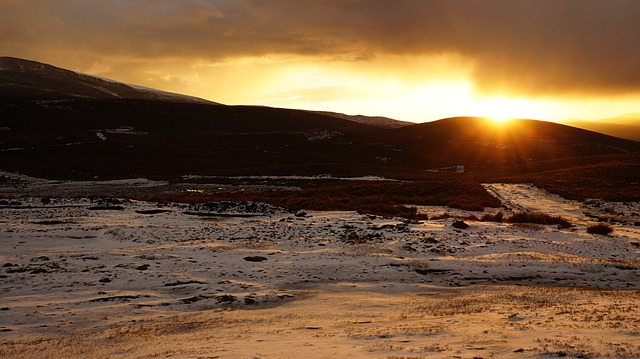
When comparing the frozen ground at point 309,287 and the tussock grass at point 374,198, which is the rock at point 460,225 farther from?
the tussock grass at point 374,198

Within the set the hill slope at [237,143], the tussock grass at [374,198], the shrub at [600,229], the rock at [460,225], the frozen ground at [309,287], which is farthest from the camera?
the hill slope at [237,143]

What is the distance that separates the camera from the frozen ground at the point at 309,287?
957 centimetres

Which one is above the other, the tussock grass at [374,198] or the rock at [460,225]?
the rock at [460,225]

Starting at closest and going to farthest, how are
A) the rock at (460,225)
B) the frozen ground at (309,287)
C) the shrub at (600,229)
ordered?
1. the frozen ground at (309,287)
2. the shrub at (600,229)
3. the rock at (460,225)

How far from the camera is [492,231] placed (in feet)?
75.2

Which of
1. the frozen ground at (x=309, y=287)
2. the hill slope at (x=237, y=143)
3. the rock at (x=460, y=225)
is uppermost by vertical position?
the hill slope at (x=237, y=143)

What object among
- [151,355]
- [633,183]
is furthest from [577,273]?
[633,183]

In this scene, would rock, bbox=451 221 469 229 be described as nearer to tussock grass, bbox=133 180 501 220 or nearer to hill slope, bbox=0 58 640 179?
tussock grass, bbox=133 180 501 220

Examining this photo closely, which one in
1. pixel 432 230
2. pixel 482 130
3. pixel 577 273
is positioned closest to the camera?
pixel 577 273

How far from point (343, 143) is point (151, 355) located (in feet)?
325

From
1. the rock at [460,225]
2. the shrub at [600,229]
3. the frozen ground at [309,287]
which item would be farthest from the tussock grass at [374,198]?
the shrub at [600,229]

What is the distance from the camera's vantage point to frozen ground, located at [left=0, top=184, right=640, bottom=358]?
9570 millimetres

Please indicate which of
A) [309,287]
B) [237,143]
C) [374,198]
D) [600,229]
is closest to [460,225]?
[600,229]

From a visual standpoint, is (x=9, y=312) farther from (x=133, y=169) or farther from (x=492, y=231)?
(x=133, y=169)
